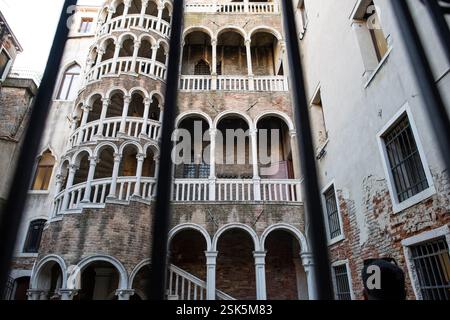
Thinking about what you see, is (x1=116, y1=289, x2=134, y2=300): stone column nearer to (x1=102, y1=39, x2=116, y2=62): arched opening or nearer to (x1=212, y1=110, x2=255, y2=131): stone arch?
(x1=212, y1=110, x2=255, y2=131): stone arch

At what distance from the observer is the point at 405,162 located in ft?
18.8

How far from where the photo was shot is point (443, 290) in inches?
186

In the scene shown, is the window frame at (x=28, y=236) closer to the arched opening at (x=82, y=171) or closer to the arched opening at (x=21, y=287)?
the arched opening at (x=21, y=287)

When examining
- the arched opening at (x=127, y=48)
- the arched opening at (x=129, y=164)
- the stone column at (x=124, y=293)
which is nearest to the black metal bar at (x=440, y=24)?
the stone column at (x=124, y=293)

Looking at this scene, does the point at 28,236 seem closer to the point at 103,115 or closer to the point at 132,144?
the point at 103,115

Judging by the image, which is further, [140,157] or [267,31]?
[267,31]

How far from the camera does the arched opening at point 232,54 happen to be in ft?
50.3

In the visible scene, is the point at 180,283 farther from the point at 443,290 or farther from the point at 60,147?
the point at 60,147

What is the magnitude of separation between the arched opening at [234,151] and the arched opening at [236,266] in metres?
2.72

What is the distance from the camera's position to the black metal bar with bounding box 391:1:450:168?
2.92 feet

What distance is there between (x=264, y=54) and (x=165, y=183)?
1618cm

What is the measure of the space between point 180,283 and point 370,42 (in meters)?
9.05

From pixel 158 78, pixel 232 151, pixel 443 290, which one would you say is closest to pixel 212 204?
pixel 232 151

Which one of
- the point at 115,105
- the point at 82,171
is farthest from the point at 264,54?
the point at 82,171
